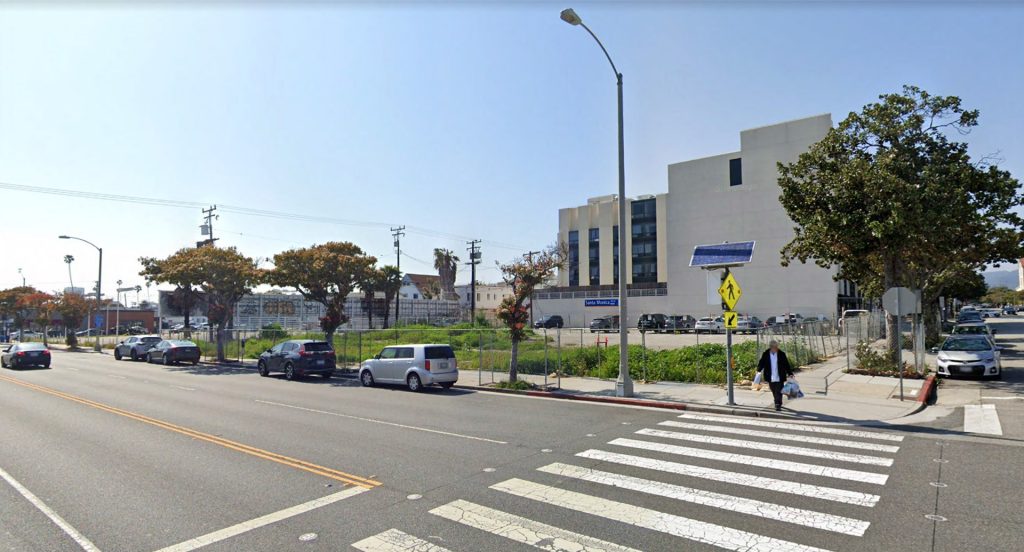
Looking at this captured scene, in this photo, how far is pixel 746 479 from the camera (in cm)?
750

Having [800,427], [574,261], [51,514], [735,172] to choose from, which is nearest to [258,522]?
[51,514]

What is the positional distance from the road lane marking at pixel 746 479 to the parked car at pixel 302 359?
16354 mm

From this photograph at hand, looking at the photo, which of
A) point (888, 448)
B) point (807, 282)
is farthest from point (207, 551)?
point (807, 282)

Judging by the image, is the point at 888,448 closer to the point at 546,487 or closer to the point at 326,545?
the point at 546,487

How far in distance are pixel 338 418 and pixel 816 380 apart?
14679 millimetres

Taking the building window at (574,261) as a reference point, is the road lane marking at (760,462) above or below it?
below

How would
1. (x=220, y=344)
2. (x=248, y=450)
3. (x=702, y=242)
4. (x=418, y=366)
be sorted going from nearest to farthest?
(x=248, y=450) → (x=418, y=366) → (x=220, y=344) → (x=702, y=242)

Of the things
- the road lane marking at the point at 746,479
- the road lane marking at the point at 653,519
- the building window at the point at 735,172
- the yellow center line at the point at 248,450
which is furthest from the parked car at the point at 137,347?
the building window at the point at 735,172

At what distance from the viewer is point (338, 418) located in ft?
42.4

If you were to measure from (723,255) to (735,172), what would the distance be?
174ft

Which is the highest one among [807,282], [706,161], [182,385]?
[706,161]

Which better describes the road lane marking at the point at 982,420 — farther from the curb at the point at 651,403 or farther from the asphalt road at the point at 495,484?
the curb at the point at 651,403

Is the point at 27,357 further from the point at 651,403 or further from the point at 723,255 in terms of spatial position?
the point at 723,255

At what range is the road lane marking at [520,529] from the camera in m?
5.35
